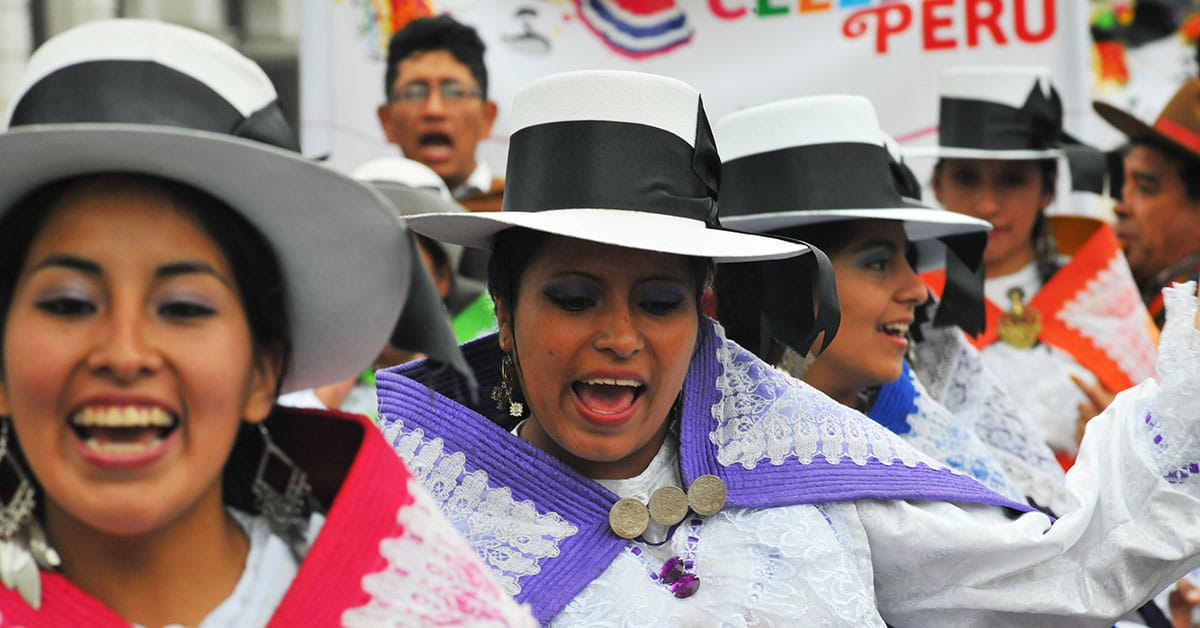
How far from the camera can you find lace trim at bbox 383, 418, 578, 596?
3146mm

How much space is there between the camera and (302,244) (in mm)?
2332

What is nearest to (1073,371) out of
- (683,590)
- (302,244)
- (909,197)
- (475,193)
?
(909,197)

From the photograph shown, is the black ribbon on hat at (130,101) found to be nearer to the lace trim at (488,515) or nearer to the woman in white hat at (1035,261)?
the lace trim at (488,515)

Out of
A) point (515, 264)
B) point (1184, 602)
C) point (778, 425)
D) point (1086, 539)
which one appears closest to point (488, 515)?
point (515, 264)

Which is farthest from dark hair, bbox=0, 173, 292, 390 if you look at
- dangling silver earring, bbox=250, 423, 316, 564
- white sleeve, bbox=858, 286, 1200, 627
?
white sleeve, bbox=858, 286, 1200, 627

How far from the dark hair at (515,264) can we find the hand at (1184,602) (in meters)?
2.77

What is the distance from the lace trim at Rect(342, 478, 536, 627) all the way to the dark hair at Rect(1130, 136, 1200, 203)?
16.9ft

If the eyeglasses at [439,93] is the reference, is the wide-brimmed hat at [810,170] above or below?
above

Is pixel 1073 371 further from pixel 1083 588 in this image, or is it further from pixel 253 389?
pixel 253 389

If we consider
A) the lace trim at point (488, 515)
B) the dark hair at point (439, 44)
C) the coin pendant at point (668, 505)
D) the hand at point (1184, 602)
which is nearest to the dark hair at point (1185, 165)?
the hand at point (1184, 602)

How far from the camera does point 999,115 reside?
A: 5.92m

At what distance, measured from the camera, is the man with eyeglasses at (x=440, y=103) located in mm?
6422

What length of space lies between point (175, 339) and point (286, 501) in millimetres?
408

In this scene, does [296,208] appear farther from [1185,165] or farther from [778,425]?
[1185,165]
